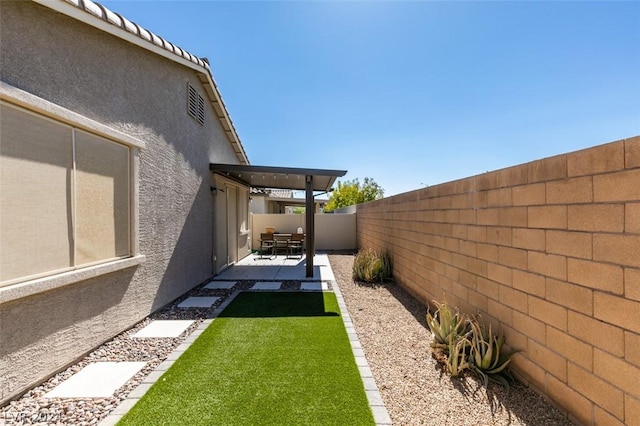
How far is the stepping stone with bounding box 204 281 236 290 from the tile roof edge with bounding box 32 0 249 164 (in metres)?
5.84

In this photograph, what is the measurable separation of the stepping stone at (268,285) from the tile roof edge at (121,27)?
6061mm

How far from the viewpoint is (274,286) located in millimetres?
8430

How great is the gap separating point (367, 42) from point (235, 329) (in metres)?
9.24

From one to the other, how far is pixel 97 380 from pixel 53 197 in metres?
2.35

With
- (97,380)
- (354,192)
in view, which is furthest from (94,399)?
(354,192)

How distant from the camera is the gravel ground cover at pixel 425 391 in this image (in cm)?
287

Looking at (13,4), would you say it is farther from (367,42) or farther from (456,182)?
(367,42)

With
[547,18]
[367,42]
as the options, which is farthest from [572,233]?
[367,42]

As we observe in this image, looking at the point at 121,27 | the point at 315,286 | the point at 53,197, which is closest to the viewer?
the point at 53,197

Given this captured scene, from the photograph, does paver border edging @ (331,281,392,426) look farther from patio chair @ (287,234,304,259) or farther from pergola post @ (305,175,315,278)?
patio chair @ (287,234,304,259)

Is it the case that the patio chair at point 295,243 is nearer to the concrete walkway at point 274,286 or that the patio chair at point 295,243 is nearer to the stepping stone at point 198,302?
→ the concrete walkway at point 274,286

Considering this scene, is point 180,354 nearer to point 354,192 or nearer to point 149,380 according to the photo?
point 149,380

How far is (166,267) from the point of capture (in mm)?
6543

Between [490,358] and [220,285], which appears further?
[220,285]
